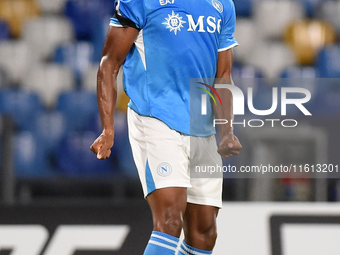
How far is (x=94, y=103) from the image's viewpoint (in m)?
4.81

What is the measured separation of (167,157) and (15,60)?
3548 millimetres

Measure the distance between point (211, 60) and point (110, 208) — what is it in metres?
1.14

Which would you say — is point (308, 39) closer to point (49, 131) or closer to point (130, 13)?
point (49, 131)

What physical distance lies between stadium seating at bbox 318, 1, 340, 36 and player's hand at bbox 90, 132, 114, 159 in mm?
4132

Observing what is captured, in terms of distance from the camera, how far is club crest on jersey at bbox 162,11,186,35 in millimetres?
2137

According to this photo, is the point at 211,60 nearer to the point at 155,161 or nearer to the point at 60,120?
the point at 155,161

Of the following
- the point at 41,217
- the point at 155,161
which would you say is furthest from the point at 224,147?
the point at 41,217

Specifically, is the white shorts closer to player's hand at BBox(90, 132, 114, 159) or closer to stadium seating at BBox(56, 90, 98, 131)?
player's hand at BBox(90, 132, 114, 159)

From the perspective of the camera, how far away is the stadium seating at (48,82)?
5059mm

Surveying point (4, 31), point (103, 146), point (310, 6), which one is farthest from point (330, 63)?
point (103, 146)

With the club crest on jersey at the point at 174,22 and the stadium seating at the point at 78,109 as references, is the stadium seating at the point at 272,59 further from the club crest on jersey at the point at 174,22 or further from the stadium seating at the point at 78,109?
the club crest on jersey at the point at 174,22

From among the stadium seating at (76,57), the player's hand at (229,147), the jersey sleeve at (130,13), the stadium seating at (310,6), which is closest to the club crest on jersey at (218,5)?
the jersey sleeve at (130,13)

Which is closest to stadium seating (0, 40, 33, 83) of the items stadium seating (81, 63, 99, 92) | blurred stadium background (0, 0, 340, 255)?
blurred stadium background (0, 0, 340, 255)

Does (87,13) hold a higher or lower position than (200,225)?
higher
